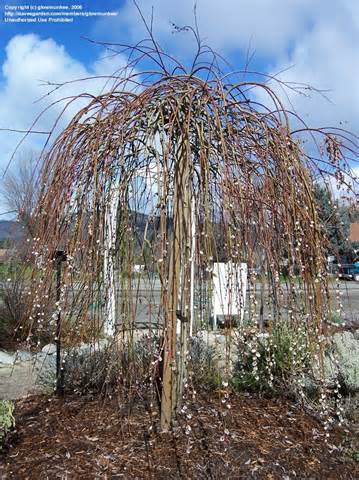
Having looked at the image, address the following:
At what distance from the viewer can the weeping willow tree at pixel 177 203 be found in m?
2.18

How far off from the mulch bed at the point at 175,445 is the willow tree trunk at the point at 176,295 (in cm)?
19

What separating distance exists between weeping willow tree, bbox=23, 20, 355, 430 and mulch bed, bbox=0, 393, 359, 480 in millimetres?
512

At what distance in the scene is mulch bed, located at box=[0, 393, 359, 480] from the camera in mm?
2346

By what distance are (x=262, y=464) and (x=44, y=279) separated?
1.51 meters

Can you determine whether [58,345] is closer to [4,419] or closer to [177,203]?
[4,419]

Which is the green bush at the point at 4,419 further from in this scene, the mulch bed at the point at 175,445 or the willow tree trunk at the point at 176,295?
the willow tree trunk at the point at 176,295

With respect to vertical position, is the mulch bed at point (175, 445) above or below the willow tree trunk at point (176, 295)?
below

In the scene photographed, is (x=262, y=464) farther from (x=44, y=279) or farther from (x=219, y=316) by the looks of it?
(x=219, y=316)

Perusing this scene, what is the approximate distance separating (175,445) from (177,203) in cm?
139

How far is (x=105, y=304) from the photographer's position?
2412 millimetres

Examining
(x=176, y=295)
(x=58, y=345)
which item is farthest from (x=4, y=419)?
(x=176, y=295)

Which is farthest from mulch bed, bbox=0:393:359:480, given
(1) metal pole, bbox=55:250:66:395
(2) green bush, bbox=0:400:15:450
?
(1) metal pole, bbox=55:250:66:395

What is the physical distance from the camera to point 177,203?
2244 millimetres

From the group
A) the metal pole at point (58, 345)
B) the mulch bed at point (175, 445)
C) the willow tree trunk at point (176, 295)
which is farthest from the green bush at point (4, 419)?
the willow tree trunk at point (176, 295)
